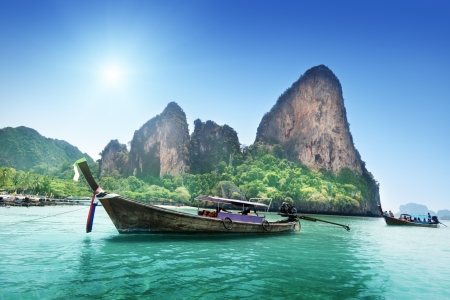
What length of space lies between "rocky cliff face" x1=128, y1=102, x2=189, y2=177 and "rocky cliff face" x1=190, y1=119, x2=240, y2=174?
231 inches

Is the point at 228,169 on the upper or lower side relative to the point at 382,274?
upper

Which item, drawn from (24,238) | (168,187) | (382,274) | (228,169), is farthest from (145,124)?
(382,274)

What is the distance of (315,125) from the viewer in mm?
102625

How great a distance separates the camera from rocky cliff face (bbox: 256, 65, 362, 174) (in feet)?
327

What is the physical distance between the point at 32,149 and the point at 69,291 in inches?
6321

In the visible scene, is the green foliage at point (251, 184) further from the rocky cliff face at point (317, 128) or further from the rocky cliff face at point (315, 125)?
the rocky cliff face at point (315, 125)

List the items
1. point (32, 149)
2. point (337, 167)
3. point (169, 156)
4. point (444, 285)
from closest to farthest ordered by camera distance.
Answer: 1. point (444, 285)
2. point (337, 167)
3. point (169, 156)
4. point (32, 149)

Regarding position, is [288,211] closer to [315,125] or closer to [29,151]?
[315,125]

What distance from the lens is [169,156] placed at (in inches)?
4097

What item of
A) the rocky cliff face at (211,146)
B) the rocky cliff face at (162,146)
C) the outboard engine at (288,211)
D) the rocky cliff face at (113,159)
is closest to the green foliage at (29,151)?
the rocky cliff face at (113,159)

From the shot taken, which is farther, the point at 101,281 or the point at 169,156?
the point at 169,156

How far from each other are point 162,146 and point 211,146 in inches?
773

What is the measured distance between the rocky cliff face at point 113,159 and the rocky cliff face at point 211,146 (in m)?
31.2

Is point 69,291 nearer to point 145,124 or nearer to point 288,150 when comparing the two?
point 288,150
